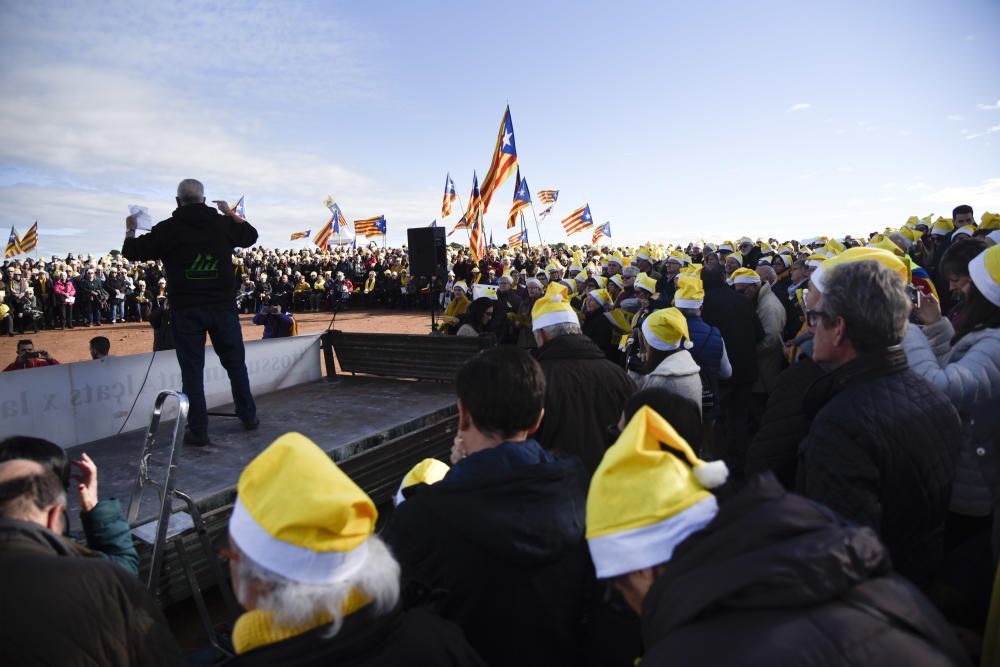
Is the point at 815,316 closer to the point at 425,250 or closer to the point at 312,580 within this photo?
the point at 312,580

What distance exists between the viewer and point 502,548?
171cm

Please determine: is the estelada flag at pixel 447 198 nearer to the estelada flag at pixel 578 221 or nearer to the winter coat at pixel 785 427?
the estelada flag at pixel 578 221

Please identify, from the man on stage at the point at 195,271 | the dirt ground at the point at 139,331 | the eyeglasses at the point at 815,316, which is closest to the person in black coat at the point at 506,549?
the eyeglasses at the point at 815,316

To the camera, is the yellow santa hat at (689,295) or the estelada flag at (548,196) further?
the estelada flag at (548,196)

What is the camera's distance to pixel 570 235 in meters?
24.6

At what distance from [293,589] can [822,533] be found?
1.06 meters

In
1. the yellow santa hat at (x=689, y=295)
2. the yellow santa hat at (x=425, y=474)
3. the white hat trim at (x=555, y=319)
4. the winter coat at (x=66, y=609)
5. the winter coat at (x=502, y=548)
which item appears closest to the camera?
the winter coat at (x=66, y=609)

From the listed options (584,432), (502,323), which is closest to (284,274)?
(502,323)

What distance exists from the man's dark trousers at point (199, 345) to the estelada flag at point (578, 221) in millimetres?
20594

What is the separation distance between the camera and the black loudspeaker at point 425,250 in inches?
415

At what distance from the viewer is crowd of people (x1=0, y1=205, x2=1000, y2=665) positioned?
0.97 m

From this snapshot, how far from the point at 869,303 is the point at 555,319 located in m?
2.27

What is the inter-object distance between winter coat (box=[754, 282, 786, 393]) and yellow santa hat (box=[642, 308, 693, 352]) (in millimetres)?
2995

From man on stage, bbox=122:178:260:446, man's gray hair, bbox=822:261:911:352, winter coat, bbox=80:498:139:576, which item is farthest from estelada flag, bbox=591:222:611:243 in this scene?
winter coat, bbox=80:498:139:576
